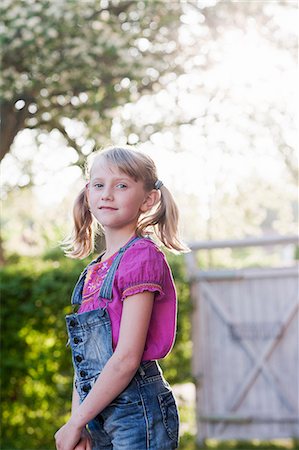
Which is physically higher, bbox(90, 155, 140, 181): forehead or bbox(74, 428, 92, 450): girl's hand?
bbox(90, 155, 140, 181): forehead

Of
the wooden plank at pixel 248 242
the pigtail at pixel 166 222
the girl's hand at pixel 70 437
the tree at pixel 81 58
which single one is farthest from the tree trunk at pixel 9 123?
the girl's hand at pixel 70 437

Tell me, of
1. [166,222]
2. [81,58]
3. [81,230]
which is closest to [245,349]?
[81,58]

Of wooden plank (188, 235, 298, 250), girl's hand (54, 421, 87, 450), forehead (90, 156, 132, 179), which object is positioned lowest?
wooden plank (188, 235, 298, 250)

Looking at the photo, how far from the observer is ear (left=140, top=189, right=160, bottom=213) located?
2.29 metres

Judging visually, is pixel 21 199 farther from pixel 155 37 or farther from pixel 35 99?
pixel 155 37

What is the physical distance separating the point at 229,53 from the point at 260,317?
432 cm

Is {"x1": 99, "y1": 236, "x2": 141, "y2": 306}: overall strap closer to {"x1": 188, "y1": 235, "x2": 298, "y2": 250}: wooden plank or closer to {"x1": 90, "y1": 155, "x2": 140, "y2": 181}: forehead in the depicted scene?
{"x1": 90, "y1": 155, "x2": 140, "y2": 181}: forehead

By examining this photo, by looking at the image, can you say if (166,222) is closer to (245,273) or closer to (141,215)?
(141,215)

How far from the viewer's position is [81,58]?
29.4ft

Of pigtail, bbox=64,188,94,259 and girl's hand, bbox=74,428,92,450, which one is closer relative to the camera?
girl's hand, bbox=74,428,92,450

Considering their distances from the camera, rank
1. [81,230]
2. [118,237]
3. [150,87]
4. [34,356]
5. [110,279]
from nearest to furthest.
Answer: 1. [110,279]
2. [118,237]
3. [81,230]
4. [34,356]
5. [150,87]

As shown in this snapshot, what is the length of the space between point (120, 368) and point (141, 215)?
50 centimetres

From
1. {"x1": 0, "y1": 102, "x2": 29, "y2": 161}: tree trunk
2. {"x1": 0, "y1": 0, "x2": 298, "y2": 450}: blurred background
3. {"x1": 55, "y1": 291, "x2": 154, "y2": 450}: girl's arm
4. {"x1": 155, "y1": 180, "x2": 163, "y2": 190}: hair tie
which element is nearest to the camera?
{"x1": 55, "y1": 291, "x2": 154, "y2": 450}: girl's arm

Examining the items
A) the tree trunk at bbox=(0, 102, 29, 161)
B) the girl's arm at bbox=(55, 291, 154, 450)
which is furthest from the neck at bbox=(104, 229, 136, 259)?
the tree trunk at bbox=(0, 102, 29, 161)
